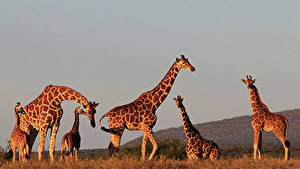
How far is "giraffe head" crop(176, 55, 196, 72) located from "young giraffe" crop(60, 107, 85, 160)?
359 cm

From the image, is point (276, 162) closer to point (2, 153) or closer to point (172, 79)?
point (172, 79)

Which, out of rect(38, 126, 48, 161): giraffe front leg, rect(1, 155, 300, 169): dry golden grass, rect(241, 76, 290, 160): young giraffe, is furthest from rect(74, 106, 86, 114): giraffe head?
rect(241, 76, 290, 160): young giraffe

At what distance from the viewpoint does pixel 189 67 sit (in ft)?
57.5

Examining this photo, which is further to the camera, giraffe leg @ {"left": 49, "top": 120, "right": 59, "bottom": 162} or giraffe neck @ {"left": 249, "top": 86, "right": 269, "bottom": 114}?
giraffe neck @ {"left": 249, "top": 86, "right": 269, "bottom": 114}

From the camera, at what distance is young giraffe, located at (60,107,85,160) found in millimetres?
16391

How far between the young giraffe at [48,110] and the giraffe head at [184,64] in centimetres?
340

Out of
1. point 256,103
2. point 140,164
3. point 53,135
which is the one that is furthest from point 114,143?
point 256,103

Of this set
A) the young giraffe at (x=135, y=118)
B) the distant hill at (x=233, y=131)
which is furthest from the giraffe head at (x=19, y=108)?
the distant hill at (x=233, y=131)

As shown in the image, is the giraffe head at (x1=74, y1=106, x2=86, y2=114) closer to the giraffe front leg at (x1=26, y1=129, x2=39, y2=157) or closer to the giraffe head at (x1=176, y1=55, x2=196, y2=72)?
the giraffe front leg at (x1=26, y1=129, x2=39, y2=157)

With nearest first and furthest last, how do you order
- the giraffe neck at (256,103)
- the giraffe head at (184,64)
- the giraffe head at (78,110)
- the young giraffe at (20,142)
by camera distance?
the young giraffe at (20,142)
the giraffe head at (78,110)
the giraffe head at (184,64)
the giraffe neck at (256,103)

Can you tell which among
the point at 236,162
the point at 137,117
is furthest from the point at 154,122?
the point at 236,162

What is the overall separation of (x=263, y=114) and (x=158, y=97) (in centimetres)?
387

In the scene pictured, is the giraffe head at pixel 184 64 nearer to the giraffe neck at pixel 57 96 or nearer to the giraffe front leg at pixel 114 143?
the giraffe front leg at pixel 114 143

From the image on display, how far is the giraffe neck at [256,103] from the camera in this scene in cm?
1868
